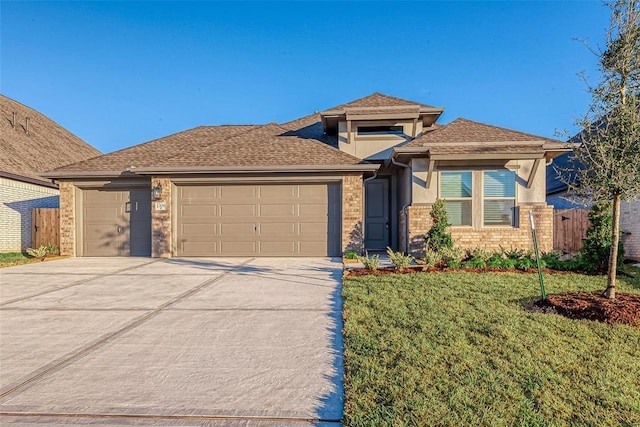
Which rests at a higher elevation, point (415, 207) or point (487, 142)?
point (487, 142)

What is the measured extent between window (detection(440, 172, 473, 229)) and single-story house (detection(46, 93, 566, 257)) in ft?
0.09

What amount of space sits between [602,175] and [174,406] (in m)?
5.62

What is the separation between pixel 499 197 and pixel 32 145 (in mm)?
18564

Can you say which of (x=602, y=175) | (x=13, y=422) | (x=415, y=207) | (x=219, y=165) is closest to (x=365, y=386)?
(x=13, y=422)

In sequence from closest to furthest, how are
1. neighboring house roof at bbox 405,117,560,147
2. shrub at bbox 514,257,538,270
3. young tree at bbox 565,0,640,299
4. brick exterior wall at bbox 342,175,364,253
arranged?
young tree at bbox 565,0,640,299, shrub at bbox 514,257,538,270, neighboring house roof at bbox 405,117,560,147, brick exterior wall at bbox 342,175,364,253

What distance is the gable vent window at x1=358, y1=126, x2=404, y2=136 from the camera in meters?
12.1

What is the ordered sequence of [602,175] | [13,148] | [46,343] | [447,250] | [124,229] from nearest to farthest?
1. [46,343]
2. [602,175]
3. [447,250]
4. [124,229]
5. [13,148]

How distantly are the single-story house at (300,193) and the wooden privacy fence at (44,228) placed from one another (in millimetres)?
1274

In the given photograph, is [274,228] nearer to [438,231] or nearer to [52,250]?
[438,231]

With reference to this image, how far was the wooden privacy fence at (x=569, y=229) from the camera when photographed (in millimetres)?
10969

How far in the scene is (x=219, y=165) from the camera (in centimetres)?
1021

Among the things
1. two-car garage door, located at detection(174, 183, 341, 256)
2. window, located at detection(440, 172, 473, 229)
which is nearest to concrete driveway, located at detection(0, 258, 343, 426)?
two-car garage door, located at detection(174, 183, 341, 256)

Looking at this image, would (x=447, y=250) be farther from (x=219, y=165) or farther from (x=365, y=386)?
(x=219, y=165)

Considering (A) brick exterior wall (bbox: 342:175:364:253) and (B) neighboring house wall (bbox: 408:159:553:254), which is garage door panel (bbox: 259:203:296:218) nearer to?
(A) brick exterior wall (bbox: 342:175:364:253)
